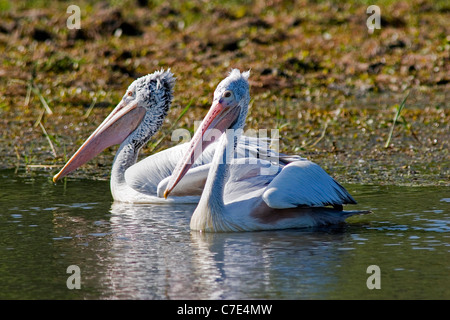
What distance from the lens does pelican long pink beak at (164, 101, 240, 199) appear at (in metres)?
5.97

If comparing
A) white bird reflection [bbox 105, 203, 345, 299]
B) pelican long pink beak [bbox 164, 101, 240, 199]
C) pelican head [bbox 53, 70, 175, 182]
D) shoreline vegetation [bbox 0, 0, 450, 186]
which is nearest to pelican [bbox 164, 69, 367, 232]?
pelican long pink beak [bbox 164, 101, 240, 199]

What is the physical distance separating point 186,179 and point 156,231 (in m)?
0.94

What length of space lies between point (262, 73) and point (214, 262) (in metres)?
7.63

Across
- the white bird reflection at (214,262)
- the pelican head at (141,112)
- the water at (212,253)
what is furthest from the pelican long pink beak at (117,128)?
the white bird reflection at (214,262)

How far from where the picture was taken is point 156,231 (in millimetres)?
5906

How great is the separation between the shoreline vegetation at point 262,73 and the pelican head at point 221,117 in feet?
5.53

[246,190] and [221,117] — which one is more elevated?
[221,117]

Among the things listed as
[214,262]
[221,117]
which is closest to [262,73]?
[221,117]

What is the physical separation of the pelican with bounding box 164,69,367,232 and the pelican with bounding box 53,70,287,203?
492 mm

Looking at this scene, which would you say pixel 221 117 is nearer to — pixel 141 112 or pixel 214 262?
pixel 214 262

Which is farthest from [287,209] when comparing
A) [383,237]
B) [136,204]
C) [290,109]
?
[290,109]

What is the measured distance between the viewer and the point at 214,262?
5.00m

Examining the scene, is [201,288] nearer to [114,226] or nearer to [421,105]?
[114,226]

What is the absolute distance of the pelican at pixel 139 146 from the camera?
6.82 metres
